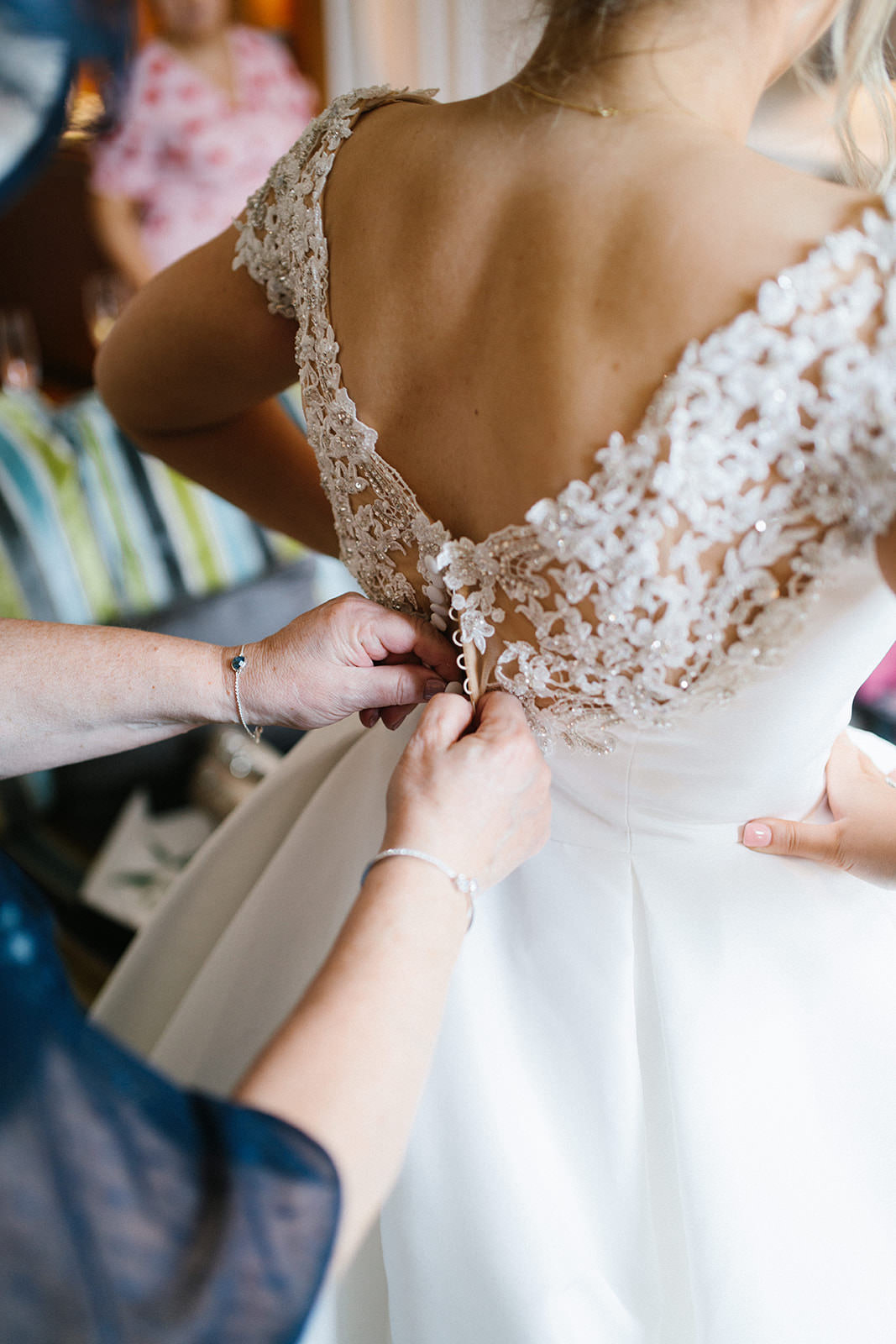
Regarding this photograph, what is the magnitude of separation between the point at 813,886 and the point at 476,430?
1.52 ft

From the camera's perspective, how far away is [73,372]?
377 centimetres

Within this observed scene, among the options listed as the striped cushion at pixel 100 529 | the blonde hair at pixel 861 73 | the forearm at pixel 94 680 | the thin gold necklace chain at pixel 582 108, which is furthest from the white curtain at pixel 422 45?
the striped cushion at pixel 100 529

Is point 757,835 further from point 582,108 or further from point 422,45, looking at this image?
point 422,45

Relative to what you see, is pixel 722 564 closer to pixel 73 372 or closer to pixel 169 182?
pixel 169 182

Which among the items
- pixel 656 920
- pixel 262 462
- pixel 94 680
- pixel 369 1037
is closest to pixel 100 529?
pixel 262 462

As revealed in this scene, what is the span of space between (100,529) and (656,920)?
5.27 feet

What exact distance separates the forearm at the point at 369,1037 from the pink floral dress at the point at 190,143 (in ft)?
9.68

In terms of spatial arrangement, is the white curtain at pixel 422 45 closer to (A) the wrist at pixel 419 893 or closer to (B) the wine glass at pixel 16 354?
(A) the wrist at pixel 419 893

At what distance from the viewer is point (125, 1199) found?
0.40 meters

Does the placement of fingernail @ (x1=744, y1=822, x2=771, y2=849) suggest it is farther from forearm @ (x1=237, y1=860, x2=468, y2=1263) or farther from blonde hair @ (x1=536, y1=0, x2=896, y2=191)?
blonde hair @ (x1=536, y1=0, x2=896, y2=191)

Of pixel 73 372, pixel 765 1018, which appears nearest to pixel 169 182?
pixel 73 372

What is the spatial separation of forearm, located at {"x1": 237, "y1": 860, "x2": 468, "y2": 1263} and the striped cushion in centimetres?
147

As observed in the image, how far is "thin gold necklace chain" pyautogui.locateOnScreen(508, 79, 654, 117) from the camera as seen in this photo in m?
0.61

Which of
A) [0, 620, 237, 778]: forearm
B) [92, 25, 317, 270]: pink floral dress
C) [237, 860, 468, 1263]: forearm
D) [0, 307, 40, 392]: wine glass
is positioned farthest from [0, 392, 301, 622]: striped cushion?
[237, 860, 468, 1263]: forearm
